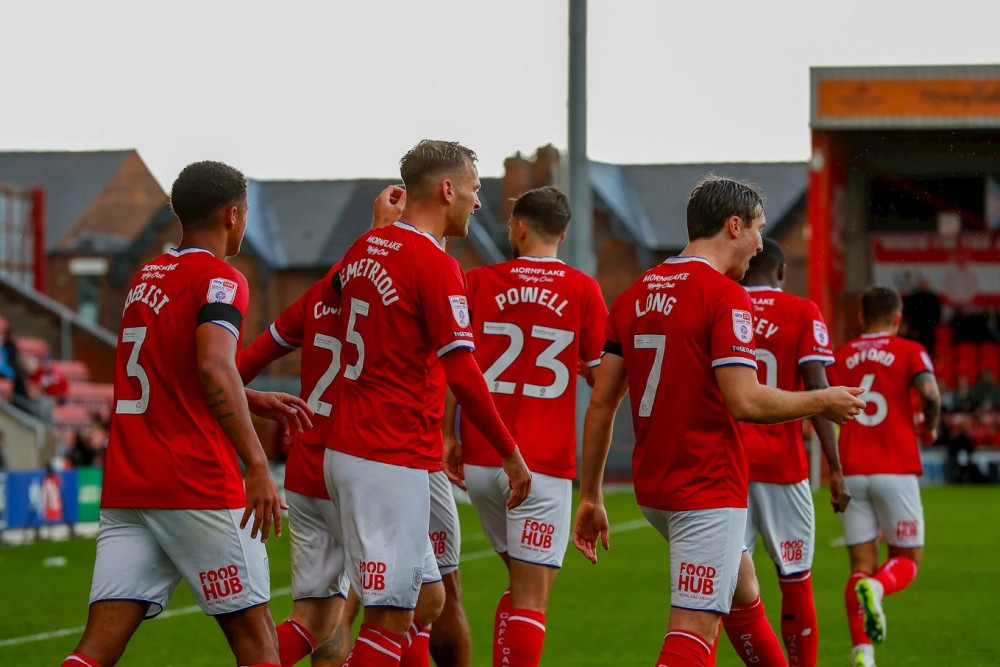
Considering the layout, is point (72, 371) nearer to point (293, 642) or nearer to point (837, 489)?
point (837, 489)

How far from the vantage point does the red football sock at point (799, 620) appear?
24.5 feet

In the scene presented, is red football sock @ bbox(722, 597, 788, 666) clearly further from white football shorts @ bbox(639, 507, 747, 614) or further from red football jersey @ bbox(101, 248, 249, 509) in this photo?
red football jersey @ bbox(101, 248, 249, 509)

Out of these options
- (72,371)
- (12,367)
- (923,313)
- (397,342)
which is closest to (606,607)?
(397,342)

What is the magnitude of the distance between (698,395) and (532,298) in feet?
5.81

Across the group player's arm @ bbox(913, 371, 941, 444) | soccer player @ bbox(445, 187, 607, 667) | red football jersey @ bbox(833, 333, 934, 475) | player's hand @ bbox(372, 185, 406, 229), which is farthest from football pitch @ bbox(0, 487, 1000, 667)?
player's hand @ bbox(372, 185, 406, 229)

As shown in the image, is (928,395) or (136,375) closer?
(136,375)

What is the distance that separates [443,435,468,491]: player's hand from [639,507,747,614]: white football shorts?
6.39 feet

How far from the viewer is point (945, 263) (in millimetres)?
36125

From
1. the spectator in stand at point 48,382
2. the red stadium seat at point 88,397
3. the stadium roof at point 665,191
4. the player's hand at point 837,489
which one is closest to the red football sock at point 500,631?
the player's hand at point 837,489

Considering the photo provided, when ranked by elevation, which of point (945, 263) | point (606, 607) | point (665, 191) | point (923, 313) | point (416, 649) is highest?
point (665, 191)

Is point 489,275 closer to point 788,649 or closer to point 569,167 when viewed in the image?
point 788,649

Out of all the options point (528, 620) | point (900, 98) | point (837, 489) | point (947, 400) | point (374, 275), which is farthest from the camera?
point (947, 400)

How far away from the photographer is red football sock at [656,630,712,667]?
5.43 metres

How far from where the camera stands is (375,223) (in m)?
6.66
